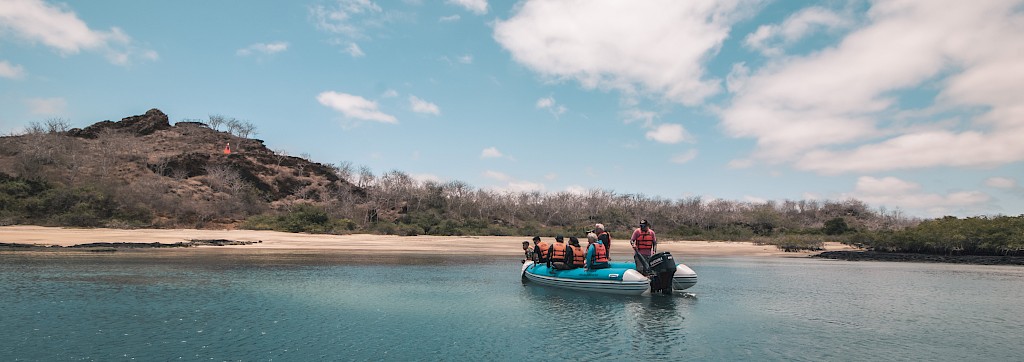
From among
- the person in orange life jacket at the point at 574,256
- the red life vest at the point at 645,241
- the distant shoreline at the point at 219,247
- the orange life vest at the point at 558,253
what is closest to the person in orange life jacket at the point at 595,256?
the person in orange life jacket at the point at 574,256

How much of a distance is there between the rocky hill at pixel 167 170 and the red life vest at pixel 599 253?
5154 centimetres

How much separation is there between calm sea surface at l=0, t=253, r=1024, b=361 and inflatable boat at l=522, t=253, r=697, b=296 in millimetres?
463

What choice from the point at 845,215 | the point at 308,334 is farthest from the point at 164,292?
the point at 845,215

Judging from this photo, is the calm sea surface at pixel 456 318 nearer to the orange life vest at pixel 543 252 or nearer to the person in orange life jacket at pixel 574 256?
the person in orange life jacket at pixel 574 256

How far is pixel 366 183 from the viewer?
333ft

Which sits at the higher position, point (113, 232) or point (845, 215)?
point (845, 215)

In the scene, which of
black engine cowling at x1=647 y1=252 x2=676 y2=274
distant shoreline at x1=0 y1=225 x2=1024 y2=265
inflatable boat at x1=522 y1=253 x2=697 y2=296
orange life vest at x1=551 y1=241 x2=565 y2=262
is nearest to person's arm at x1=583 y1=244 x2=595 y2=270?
inflatable boat at x1=522 y1=253 x2=697 y2=296

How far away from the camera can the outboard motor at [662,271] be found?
715 inches

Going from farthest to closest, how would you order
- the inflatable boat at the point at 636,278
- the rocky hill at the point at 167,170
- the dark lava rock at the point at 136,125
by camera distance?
the dark lava rock at the point at 136,125 < the rocky hill at the point at 167,170 < the inflatable boat at the point at 636,278

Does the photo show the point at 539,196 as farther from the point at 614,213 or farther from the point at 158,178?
the point at 158,178

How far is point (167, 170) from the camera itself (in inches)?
3346

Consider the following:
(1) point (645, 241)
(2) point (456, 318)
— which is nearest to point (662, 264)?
(1) point (645, 241)

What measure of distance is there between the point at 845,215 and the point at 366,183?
93.8 meters

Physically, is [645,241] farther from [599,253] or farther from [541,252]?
[541,252]
